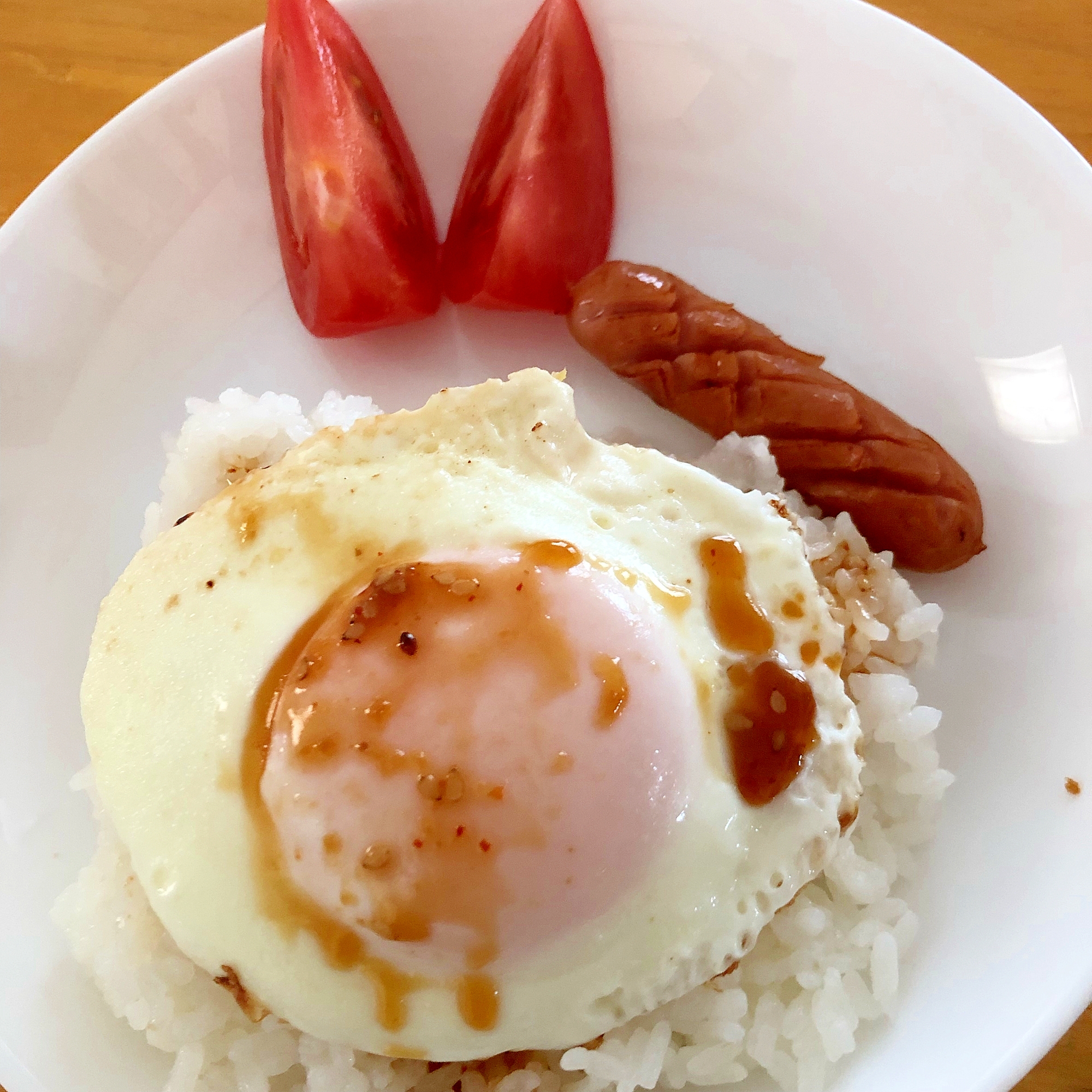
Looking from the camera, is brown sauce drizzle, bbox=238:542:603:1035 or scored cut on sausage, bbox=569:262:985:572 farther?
scored cut on sausage, bbox=569:262:985:572

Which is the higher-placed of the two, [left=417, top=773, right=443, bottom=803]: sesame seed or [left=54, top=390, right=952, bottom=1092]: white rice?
[left=417, top=773, right=443, bottom=803]: sesame seed

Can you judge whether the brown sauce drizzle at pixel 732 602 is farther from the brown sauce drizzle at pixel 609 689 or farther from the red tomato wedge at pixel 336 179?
the red tomato wedge at pixel 336 179

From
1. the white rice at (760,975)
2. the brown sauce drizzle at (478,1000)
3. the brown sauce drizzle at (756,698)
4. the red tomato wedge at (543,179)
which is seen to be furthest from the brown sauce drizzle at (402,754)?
the red tomato wedge at (543,179)

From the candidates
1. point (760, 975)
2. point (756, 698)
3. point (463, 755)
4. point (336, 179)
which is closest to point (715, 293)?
point (336, 179)

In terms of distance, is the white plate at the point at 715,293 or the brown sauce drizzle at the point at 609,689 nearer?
the brown sauce drizzle at the point at 609,689

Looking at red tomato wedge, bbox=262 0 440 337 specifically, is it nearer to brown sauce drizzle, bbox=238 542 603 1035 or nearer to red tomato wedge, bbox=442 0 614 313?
red tomato wedge, bbox=442 0 614 313

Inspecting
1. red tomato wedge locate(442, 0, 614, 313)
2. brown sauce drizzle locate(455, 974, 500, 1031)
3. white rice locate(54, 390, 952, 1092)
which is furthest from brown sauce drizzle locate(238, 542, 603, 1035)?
red tomato wedge locate(442, 0, 614, 313)
